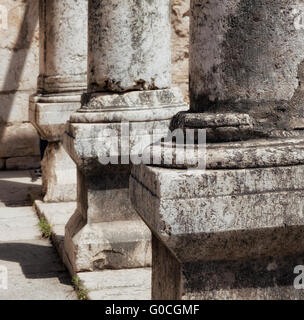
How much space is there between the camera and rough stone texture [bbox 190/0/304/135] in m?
2.70

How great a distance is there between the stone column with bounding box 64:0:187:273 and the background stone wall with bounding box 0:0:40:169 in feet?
15.9

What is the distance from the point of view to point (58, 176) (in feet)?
24.0

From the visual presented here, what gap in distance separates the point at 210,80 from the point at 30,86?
735 centimetres

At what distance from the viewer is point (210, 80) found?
9.20ft

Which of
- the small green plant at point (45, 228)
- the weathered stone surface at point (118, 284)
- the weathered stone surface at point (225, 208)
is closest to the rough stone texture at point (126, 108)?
the weathered stone surface at point (118, 284)

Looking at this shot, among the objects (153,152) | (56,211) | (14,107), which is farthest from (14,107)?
(153,152)

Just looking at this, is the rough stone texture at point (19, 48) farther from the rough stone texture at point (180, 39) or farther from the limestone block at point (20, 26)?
the rough stone texture at point (180, 39)

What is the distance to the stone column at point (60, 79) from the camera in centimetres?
715

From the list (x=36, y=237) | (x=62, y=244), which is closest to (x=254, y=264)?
(x=62, y=244)

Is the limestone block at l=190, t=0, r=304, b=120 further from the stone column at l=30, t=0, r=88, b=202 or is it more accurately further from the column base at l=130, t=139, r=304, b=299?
the stone column at l=30, t=0, r=88, b=202

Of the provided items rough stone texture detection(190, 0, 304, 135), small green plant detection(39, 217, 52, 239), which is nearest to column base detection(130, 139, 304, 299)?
rough stone texture detection(190, 0, 304, 135)

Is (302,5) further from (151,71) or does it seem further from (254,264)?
(151,71)

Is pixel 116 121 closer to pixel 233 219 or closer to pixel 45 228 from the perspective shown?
pixel 45 228

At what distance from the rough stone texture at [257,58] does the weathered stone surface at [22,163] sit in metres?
7.29
